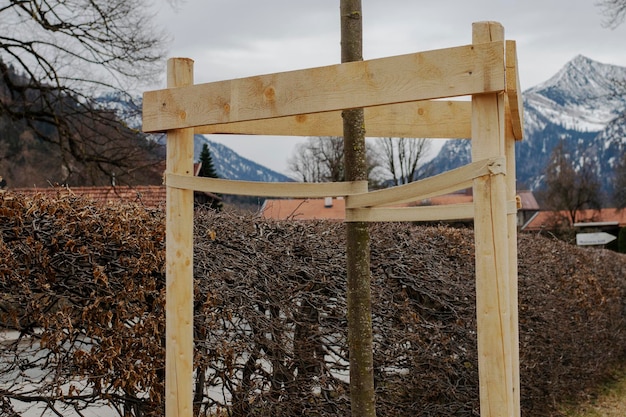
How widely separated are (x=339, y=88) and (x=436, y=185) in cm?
50

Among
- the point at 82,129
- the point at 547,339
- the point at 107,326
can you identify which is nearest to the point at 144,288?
the point at 107,326

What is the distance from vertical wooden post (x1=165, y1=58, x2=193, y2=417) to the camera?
288cm

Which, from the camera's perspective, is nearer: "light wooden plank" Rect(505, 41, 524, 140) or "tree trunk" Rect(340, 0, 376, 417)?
"light wooden plank" Rect(505, 41, 524, 140)

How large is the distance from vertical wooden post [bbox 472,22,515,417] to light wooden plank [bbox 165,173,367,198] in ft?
2.39

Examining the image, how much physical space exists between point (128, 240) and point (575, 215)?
52.3m

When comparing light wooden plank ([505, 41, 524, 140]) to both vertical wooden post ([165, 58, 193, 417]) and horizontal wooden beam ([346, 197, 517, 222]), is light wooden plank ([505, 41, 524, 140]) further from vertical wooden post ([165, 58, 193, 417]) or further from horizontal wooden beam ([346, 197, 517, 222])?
vertical wooden post ([165, 58, 193, 417])

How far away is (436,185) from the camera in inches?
97.1

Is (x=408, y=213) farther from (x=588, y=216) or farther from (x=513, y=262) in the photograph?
(x=588, y=216)

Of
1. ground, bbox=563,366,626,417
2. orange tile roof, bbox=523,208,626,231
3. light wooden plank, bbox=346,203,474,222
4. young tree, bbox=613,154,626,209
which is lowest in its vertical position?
ground, bbox=563,366,626,417

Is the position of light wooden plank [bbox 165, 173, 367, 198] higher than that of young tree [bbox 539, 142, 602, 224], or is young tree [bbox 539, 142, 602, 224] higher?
young tree [bbox 539, 142, 602, 224]

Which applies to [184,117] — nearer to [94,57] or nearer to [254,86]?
[254,86]

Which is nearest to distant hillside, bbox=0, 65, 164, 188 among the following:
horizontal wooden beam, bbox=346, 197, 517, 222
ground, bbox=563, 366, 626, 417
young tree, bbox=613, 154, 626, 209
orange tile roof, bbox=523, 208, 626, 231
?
ground, bbox=563, 366, 626, 417

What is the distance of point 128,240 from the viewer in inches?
145

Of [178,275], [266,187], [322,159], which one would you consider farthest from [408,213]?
[322,159]
